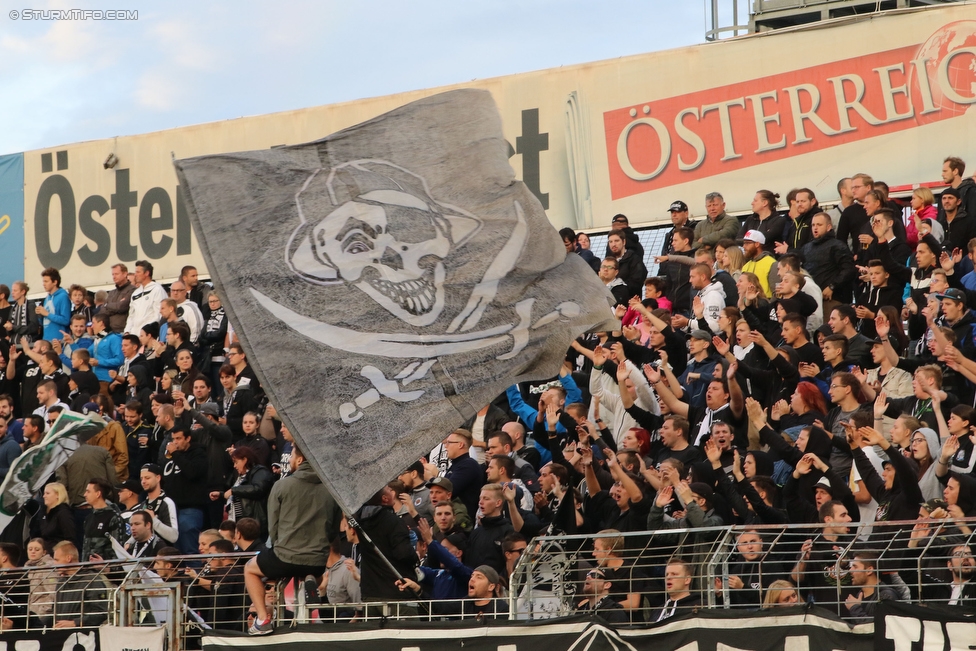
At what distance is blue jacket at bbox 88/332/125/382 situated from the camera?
57.5 feet

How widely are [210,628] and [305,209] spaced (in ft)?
10.1

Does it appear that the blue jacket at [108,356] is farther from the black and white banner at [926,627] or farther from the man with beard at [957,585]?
the black and white banner at [926,627]

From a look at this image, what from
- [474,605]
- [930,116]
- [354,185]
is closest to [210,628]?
[474,605]

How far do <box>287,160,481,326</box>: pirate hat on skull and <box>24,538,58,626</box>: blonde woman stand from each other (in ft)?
10.4

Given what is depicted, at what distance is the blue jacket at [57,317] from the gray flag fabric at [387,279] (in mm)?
10268

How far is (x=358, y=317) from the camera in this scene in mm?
9250

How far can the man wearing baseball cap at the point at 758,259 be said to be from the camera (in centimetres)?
1423

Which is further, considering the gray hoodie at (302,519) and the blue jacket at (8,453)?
the blue jacket at (8,453)

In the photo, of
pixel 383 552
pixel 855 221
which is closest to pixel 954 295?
pixel 855 221

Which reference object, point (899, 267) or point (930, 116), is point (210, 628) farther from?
point (930, 116)

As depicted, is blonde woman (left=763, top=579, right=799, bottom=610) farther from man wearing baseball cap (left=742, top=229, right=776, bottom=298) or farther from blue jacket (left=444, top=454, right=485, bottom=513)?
man wearing baseball cap (left=742, top=229, right=776, bottom=298)

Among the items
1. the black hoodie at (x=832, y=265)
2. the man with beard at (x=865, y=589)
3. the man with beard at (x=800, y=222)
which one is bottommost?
the man with beard at (x=865, y=589)

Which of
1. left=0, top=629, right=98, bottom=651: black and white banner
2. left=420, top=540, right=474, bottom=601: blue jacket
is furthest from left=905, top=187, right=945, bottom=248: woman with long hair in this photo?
left=0, top=629, right=98, bottom=651: black and white banner

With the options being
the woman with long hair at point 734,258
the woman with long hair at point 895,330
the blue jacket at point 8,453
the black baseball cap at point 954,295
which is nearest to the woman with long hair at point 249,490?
the blue jacket at point 8,453
